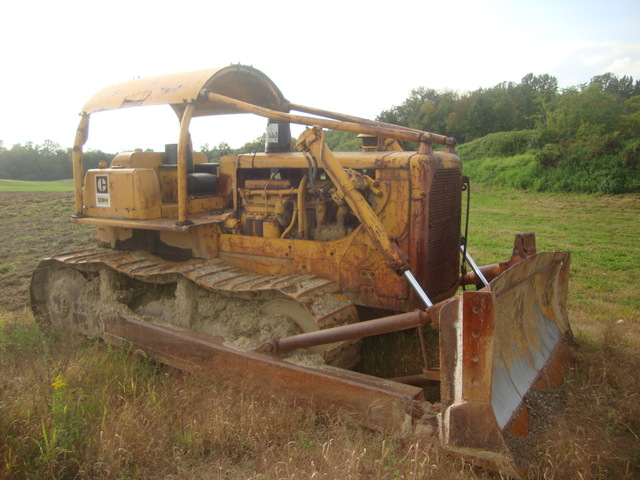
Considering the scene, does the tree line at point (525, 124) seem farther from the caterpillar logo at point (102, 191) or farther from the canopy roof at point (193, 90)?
the caterpillar logo at point (102, 191)

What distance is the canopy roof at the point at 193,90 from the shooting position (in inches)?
196

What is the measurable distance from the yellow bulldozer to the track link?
0.06ft

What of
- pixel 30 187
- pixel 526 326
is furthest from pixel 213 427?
pixel 30 187

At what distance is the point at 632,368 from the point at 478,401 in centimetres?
227

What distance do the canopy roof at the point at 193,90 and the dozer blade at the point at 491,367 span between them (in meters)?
3.12

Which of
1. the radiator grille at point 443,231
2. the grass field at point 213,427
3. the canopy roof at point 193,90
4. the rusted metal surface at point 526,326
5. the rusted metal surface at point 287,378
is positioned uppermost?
the canopy roof at point 193,90

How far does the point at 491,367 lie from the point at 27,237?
40.7ft

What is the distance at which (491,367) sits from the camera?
114 inches

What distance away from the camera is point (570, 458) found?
10.1 feet

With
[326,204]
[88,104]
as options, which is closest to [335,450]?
[326,204]

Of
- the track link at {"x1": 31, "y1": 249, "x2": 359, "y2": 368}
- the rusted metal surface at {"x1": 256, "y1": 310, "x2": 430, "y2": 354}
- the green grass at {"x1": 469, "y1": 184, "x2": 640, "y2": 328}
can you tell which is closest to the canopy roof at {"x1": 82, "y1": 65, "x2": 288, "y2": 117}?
the track link at {"x1": 31, "y1": 249, "x2": 359, "y2": 368}

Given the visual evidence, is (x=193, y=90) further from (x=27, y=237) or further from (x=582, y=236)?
(x=582, y=236)

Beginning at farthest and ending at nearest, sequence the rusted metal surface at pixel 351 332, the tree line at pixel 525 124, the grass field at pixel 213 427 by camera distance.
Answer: the tree line at pixel 525 124 < the rusted metal surface at pixel 351 332 < the grass field at pixel 213 427

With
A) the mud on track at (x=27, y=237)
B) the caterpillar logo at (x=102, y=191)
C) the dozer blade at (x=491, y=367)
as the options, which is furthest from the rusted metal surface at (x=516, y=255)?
the mud on track at (x=27, y=237)
